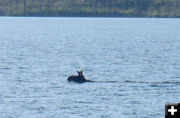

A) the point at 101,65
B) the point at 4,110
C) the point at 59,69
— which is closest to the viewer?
the point at 4,110

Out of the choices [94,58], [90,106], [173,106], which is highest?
[173,106]

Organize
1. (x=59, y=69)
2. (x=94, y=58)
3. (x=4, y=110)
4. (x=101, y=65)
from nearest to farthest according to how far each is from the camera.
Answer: (x=4, y=110)
(x=59, y=69)
(x=101, y=65)
(x=94, y=58)

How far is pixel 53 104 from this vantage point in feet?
Answer: 141

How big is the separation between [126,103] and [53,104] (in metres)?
4.70

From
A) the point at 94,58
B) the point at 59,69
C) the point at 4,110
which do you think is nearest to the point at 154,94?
the point at 4,110

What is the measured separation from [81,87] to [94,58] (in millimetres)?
33940

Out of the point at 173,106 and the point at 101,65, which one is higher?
the point at 173,106

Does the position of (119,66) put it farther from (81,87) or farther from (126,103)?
(126,103)

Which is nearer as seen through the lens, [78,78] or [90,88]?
[90,88]

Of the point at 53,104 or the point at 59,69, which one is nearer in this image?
the point at 53,104

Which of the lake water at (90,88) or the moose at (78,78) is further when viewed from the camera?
the moose at (78,78)

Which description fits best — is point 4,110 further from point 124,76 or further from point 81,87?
point 124,76

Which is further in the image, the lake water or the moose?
the moose

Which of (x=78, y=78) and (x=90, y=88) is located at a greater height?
(x=90, y=88)
